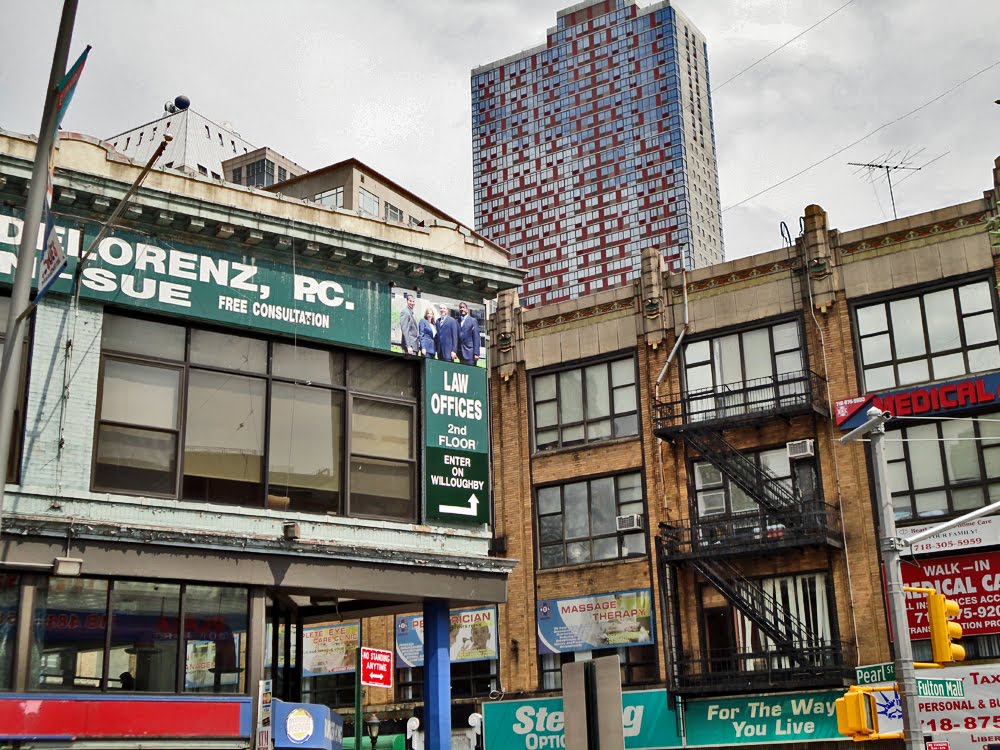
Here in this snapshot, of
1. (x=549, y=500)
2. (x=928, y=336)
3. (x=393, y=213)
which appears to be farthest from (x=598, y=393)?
(x=393, y=213)

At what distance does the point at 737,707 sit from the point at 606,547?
686cm

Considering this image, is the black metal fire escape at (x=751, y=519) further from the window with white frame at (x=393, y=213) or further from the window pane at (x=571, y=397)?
the window with white frame at (x=393, y=213)

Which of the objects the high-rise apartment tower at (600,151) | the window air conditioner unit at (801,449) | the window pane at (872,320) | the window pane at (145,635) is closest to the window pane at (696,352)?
the window air conditioner unit at (801,449)

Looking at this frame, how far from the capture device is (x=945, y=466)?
34.3 m

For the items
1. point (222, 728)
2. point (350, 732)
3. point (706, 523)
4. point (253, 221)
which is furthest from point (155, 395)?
point (350, 732)

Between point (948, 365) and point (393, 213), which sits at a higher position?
point (393, 213)

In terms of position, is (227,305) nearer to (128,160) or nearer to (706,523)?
(128,160)

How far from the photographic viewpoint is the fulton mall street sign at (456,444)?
72.0 feet

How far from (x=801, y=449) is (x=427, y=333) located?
17.5 m

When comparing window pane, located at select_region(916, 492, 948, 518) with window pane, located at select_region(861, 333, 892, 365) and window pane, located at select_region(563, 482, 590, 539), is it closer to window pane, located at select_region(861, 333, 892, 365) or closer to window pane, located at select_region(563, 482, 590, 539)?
window pane, located at select_region(861, 333, 892, 365)

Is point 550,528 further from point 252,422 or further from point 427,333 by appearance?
point 252,422

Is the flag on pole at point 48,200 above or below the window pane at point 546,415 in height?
below

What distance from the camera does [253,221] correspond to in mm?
20703

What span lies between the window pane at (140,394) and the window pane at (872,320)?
23488mm
